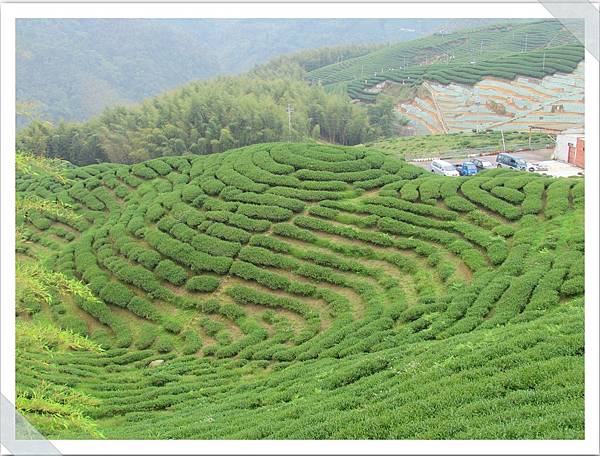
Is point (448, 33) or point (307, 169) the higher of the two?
point (448, 33)

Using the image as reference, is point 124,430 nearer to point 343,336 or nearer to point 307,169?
point 343,336

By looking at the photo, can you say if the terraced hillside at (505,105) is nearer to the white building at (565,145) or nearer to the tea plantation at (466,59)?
the tea plantation at (466,59)

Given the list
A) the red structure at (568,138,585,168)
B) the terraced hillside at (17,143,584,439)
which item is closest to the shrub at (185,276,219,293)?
the terraced hillside at (17,143,584,439)

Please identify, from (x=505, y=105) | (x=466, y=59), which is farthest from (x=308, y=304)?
(x=466, y=59)

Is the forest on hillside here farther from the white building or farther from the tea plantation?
the white building

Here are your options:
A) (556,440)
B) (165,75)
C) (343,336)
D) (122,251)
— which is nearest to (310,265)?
(343,336)
